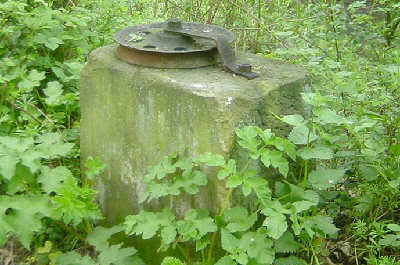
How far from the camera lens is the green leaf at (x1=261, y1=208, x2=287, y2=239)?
1754 millimetres

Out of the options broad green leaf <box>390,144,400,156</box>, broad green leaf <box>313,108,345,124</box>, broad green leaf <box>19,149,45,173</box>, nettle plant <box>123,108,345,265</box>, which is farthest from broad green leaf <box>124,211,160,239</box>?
broad green leaf <box>390,144,400,156</box>

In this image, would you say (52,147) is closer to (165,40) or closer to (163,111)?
(163,111)

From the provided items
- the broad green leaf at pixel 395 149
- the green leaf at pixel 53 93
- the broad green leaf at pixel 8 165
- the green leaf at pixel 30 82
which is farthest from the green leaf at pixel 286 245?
the green leaf at pixel 30 82

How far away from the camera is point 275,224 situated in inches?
69.9

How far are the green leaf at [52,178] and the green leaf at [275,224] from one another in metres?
0.89

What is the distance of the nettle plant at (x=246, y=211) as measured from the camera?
71.6 inches

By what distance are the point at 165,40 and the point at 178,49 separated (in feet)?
0.39

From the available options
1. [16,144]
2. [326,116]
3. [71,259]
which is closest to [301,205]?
[326,116]

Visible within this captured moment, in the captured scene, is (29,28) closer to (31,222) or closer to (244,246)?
(31,222)

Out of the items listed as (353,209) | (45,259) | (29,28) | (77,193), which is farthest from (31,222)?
(29,28)

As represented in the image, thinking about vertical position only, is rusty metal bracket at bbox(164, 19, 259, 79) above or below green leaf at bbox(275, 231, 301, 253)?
above

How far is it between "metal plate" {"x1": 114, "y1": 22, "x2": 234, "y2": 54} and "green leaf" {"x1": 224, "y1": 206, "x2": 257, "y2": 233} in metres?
0.75

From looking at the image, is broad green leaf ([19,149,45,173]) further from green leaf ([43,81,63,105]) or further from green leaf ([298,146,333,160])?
green leaf ([298,146,333,160])

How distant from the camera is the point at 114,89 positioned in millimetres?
2326
